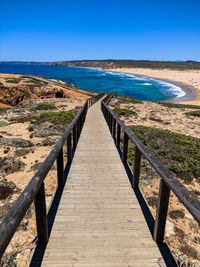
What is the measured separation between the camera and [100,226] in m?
3.49

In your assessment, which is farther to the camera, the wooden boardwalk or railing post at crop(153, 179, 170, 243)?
railing post at crop(153, 179, 170, 243)

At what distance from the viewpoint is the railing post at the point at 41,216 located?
2.91 m

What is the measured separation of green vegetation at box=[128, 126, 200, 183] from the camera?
7246mm

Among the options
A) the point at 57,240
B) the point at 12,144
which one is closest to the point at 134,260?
the point at 57,240

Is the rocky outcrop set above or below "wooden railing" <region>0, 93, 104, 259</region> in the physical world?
below

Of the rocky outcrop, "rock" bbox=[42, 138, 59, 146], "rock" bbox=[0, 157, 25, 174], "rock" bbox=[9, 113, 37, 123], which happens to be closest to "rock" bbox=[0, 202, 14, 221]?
"rock" bbox=[0, 157, 25, 174]

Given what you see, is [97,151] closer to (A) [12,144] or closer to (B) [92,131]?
(B) [92,131]

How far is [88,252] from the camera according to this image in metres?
2.94

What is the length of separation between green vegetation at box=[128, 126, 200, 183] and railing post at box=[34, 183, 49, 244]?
5142 mm

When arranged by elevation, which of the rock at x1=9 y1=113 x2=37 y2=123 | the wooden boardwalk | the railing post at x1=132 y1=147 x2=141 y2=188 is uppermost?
the railing post at x1=132 y1=147 x2=141 y2=188

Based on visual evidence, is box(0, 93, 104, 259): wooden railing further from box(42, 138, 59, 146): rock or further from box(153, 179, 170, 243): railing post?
box(42, 138, 59, 146): rock

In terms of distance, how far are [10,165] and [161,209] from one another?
5.73m

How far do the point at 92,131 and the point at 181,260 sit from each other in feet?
25.3

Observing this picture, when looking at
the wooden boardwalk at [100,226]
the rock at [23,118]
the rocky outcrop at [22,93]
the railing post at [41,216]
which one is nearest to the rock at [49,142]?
the wooden boardwalk at [100,226]
